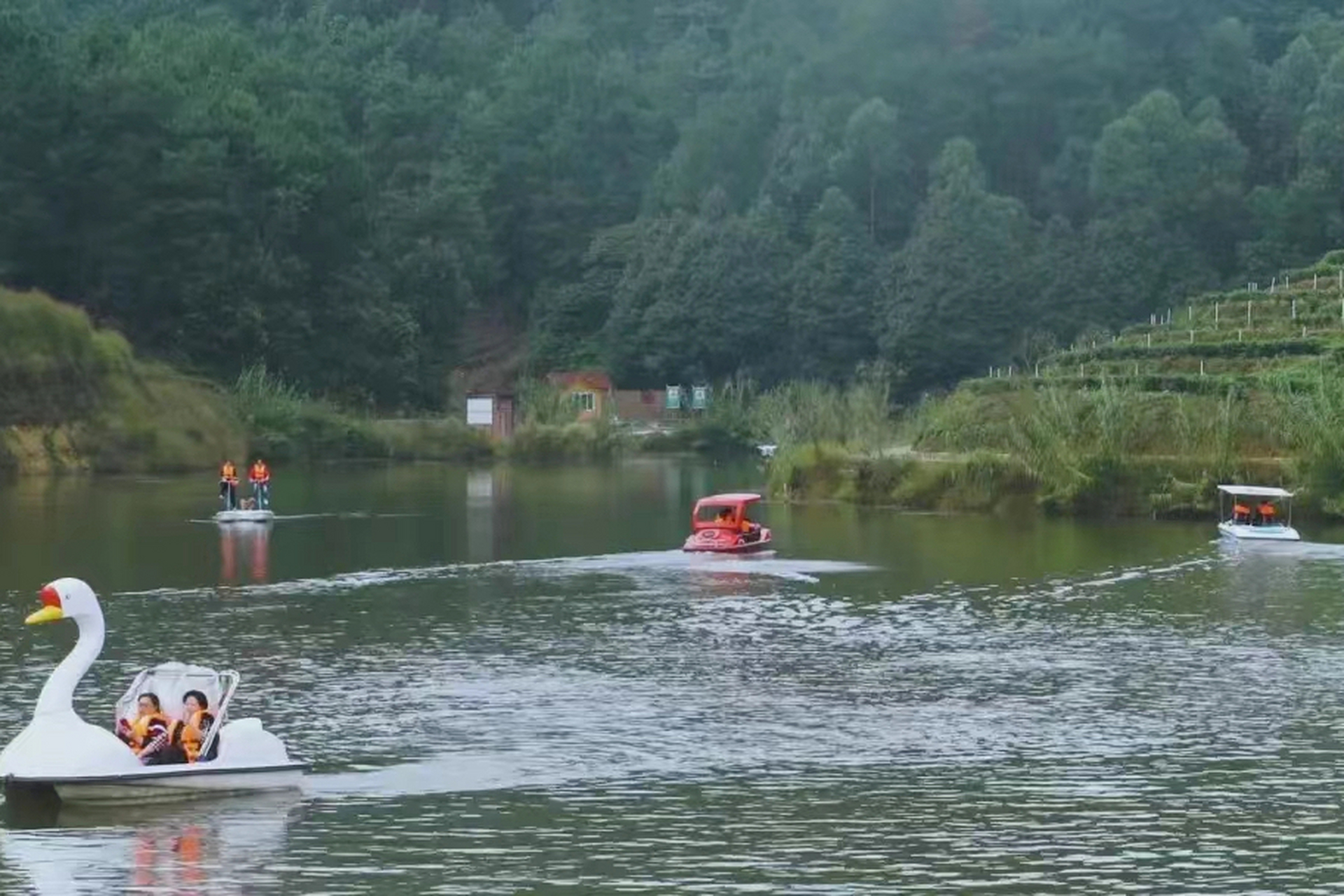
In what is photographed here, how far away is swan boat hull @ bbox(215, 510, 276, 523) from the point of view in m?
82.2

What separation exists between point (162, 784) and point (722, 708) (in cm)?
1113

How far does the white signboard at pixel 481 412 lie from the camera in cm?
16250

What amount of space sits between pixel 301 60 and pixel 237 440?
74.4 meters

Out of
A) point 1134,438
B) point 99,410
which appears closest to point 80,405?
point 99,410

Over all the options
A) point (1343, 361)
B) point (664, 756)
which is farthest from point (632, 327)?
point (664, 756)

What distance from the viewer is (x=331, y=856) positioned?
3078 cm

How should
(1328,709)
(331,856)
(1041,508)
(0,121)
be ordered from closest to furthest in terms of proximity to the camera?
(331,856) < (1328,709) < (1041,508) < (0,121)

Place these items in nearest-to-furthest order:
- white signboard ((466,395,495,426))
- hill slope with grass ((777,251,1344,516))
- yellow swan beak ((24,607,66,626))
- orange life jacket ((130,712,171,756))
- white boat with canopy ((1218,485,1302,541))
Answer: orange life jacket ((130,712,171,756)) < yellow swan beak ((24,607,66,626)) < white boat with canopy ((1218,485,1302,541)) < hill slope with grass ((777,251,1344,516)) < white signboard ((466,395,495,426))

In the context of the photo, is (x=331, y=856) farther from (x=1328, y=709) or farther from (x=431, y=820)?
(x=1328, y=709)

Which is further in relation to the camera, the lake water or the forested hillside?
the forested hillside

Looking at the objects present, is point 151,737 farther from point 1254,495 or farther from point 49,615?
point 1254,495

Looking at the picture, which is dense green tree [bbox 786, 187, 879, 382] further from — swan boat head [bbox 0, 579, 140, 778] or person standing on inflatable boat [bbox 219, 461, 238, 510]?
swan boat head [bbox 0, 579, 140, 778]

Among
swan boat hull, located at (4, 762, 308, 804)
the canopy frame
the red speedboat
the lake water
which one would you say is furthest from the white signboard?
swan boat hull, located at (4, 762, 308, 804)

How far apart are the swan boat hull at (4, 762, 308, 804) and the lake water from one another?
29cm
